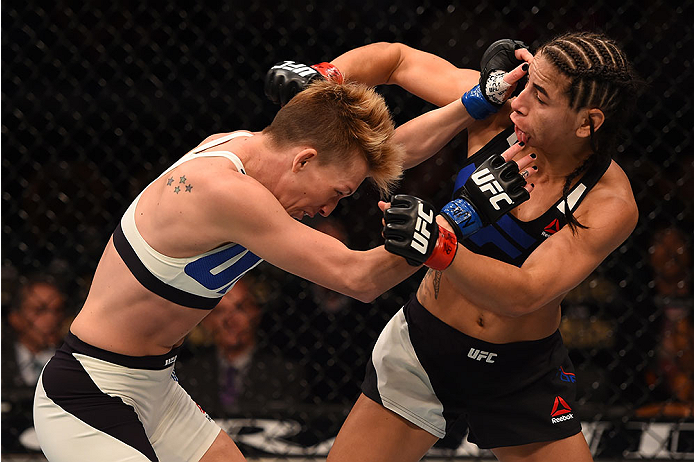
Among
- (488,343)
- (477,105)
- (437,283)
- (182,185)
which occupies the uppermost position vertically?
(182,185)

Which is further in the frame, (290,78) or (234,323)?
(234,323)

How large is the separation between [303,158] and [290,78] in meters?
0.38

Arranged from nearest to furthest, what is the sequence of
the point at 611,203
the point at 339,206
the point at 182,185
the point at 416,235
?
the point at 416,235 → the point at 182,185 → the point at 611,203 → the point at 339,206

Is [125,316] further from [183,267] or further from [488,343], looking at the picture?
[488,343]

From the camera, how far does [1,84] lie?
340 cm

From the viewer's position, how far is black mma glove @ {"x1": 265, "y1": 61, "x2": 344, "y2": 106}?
1.80 m

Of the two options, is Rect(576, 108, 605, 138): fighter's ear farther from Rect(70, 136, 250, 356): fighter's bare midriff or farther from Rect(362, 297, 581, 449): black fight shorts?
Rect(70, 136, 250, 356): fighter's bare midriff

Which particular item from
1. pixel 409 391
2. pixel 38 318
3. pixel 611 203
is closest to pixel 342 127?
pixel 611 203

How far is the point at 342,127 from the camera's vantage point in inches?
59.4

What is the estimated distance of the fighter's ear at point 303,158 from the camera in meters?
1.50

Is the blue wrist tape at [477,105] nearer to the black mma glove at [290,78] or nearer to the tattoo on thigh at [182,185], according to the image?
the black mma glove at [290,78]

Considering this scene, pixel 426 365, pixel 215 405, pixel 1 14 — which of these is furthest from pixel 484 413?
pixel 1 14

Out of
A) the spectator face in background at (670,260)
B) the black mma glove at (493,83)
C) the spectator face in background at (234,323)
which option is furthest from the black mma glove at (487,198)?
the spectator face in background at (670,260)

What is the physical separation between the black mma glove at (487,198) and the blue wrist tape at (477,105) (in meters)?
0.27
